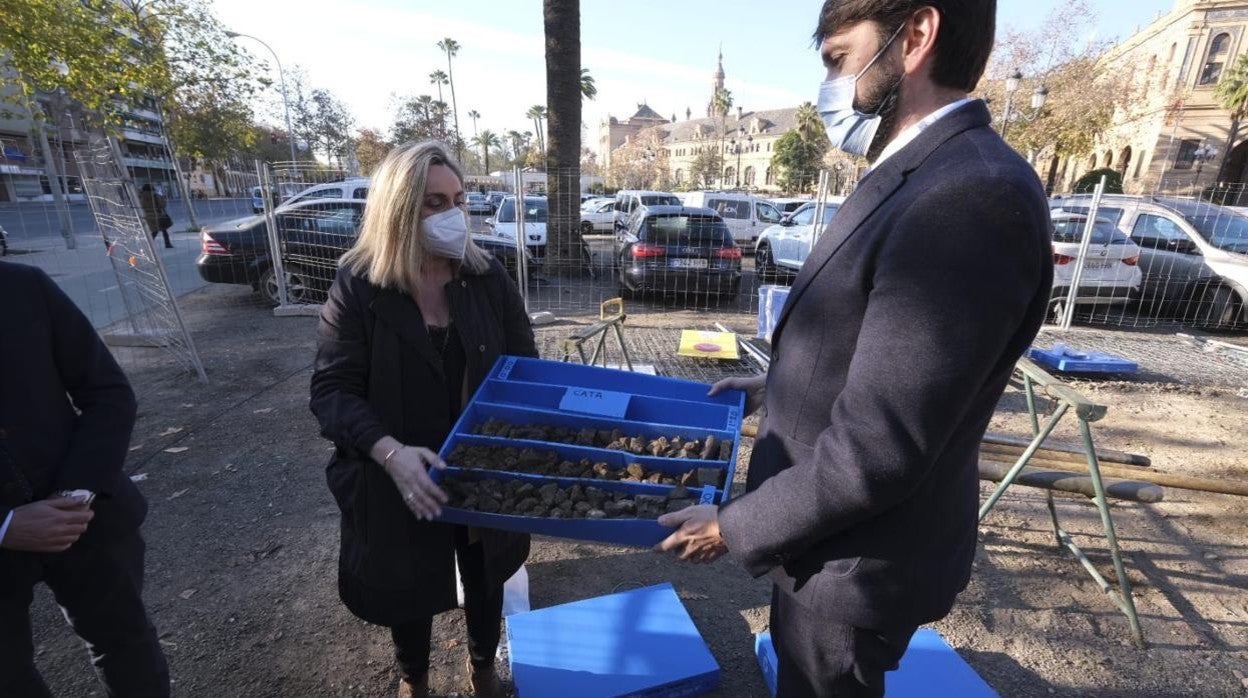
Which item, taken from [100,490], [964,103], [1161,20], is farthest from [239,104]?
[1161,20]

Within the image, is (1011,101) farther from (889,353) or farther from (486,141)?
(486,141)

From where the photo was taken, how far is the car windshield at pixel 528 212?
45.3 ft

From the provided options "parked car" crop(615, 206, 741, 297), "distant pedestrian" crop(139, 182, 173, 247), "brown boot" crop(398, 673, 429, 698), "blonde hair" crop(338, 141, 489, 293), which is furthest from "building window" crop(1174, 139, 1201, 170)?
"distant pedestrian" crop(139, 182, 173, 247)

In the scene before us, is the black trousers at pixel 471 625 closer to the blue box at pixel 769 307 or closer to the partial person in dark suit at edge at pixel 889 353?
the partial person in dark suit at edge at pixel 889 353

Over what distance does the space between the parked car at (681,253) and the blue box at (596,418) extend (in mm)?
7609

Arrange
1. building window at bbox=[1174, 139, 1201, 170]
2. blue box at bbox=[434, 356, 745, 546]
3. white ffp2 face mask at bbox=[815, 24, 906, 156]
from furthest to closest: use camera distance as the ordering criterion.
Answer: building window at bbox=[1174, 139, 1201, 170] → blue box at bbox=[434, 356, 745, 546] → white ffp2 face mask at bbox=[815, 24, 906, 156]

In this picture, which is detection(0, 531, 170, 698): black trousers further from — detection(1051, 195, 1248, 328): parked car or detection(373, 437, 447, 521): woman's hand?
detection(1051, 195, 1248, 328): parked car

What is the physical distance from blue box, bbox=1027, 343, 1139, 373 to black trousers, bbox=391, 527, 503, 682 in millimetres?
6583

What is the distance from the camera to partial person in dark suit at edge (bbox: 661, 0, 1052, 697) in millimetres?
979

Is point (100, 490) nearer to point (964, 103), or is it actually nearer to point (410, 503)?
point (410, 503)

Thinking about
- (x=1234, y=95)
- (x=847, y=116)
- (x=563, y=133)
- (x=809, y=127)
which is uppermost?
(x=809, y=127)

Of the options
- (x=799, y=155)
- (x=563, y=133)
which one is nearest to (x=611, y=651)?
(x=563, y=133)

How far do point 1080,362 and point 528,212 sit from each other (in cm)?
1244

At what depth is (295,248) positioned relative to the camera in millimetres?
9070
